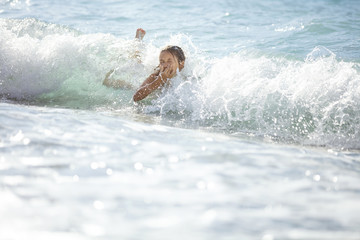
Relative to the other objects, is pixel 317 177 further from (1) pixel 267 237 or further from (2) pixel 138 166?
(2) pixel 138 166

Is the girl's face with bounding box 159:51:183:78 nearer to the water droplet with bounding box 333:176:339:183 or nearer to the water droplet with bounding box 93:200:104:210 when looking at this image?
the water droplet with bounding box 333:176:339:183

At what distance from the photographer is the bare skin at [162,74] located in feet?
17.5

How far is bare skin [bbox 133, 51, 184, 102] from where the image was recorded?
17.5 ft

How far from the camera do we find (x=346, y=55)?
7176 millimetres

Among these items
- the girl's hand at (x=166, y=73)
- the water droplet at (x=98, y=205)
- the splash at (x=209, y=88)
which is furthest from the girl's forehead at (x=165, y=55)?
the water droplet at (x=98, y=205)

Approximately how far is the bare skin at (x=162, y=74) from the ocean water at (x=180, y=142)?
0.36ft

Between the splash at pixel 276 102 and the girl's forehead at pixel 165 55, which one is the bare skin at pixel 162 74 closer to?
the girl's forehead at pixel 165 55

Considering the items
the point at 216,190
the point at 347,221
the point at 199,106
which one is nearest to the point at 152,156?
the point at 216,190

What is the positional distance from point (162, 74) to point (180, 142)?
8.16ft

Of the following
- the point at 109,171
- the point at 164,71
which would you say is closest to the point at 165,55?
the point at 164,71

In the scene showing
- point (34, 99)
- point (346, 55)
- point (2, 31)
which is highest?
point (2, 31)

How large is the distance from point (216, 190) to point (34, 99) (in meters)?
4.19

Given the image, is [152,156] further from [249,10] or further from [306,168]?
[249,10]

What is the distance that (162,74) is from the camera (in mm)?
5418
